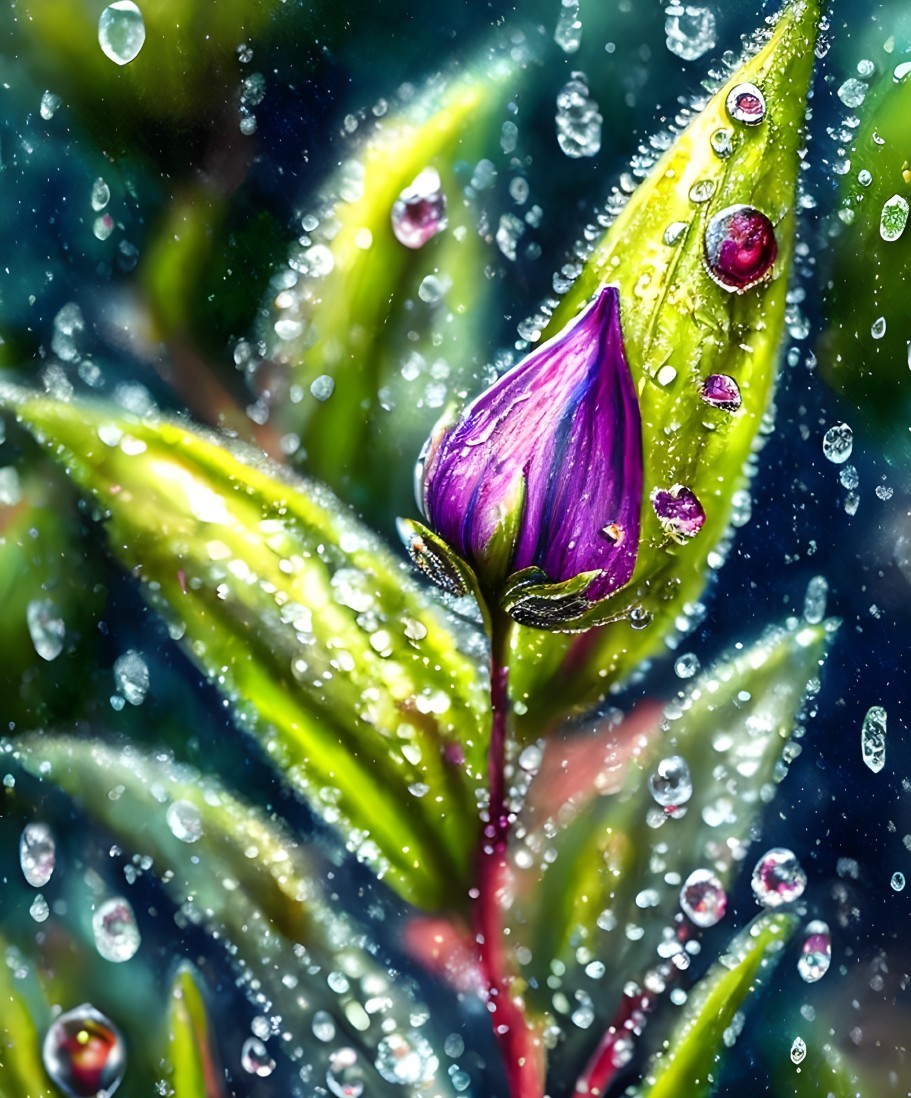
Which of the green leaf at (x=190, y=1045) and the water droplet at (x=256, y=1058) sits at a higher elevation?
the green leaf at (x=190, y=1045)

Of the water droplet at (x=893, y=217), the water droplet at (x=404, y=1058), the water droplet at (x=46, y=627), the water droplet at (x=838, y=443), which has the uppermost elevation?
the water droplet at (x=46, y=627)

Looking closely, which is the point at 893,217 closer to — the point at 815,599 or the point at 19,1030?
the point at 815,599

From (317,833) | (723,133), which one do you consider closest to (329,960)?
(317,833)

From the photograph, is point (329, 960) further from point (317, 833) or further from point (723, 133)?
point (723, 133)

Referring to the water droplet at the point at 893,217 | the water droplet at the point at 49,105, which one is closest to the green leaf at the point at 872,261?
the water droplet at the point at 893,217

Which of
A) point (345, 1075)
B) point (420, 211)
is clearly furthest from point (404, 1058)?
point (420, 211)

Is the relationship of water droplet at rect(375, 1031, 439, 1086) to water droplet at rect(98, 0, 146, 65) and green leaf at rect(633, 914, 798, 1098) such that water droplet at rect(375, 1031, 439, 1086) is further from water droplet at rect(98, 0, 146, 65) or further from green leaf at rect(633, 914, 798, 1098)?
water droplet at rect(98, 0, 146, 65)

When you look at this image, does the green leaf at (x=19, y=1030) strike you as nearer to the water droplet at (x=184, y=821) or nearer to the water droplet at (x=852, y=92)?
the water droplet at (x=184, y=821)
